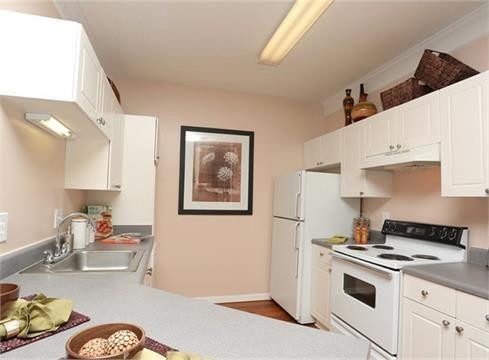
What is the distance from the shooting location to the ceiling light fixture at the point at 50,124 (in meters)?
1.47

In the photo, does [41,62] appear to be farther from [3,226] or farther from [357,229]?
[357,229]

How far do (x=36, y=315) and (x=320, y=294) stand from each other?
8.15 feet

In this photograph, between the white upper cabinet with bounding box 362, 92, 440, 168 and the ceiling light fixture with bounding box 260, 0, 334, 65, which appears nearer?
the ceiling light fixture with bounding box 260, 0, 334, 65

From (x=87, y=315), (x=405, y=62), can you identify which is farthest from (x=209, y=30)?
(x=87, y=315)

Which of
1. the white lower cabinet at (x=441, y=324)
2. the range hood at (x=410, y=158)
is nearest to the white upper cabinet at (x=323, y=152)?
the range hood at (x=410, y=158)

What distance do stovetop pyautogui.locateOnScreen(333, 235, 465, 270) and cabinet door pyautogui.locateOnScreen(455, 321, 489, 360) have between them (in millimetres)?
453

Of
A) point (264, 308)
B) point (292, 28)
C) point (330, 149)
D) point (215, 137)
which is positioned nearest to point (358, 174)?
point (330, 149)

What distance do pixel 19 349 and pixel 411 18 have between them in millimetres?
2787

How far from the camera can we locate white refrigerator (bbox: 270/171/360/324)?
117 inches

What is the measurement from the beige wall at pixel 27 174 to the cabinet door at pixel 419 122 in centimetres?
246

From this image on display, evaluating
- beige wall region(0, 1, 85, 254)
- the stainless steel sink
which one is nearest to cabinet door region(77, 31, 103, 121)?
beige wall region(0, 1, 85, 254)

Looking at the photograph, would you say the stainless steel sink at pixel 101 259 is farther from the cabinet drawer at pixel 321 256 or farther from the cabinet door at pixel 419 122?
the cabinet door at pixel 419 122

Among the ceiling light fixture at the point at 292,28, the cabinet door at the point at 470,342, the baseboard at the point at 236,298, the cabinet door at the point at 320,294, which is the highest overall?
the ceiling light fixture at the point at 292,28

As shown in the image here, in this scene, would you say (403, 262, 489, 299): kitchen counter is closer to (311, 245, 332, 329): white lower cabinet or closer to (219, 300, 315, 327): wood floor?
(311, 245, 332, 329): white lower cabinet
